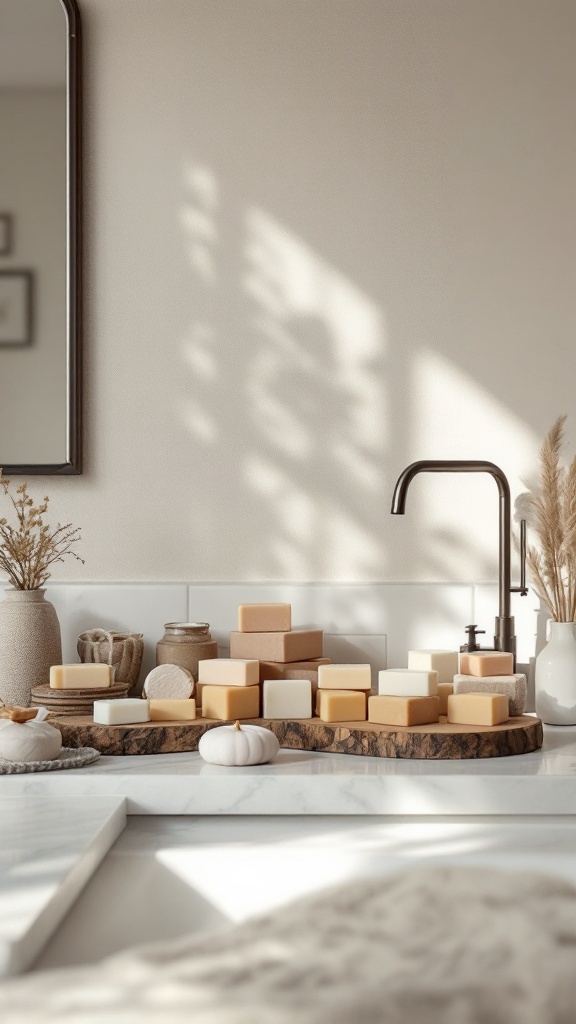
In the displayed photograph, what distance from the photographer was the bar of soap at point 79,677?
1470 mm

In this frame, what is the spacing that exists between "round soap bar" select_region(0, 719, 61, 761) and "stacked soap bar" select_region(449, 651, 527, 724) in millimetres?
567

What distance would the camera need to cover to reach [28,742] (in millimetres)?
1273

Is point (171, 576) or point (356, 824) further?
point (171, 576)

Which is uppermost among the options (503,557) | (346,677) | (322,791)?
(503,557)

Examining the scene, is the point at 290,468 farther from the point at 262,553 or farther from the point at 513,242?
the point at 513,242

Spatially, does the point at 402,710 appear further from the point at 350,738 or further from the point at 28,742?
the point at 28,742

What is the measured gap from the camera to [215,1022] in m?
0.59

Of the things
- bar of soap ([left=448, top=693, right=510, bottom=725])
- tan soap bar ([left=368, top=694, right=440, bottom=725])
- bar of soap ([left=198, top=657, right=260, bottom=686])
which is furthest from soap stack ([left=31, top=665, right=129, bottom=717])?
bar of soap ([left=448, top=693, right=510, bottom=725])

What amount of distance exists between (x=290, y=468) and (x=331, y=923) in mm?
1150

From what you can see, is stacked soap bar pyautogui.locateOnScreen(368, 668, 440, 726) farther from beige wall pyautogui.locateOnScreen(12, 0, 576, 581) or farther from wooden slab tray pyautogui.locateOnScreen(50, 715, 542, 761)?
beige wall pyautogui.locateOnScreen(12, 0, 576, 581)

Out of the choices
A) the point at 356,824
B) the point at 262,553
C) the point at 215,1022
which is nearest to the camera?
the point at 215,1022

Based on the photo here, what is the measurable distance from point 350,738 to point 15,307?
97 centimetres

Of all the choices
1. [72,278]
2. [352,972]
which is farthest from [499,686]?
[72,278]

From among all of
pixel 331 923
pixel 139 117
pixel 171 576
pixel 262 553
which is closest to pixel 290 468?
pixel 262 553
